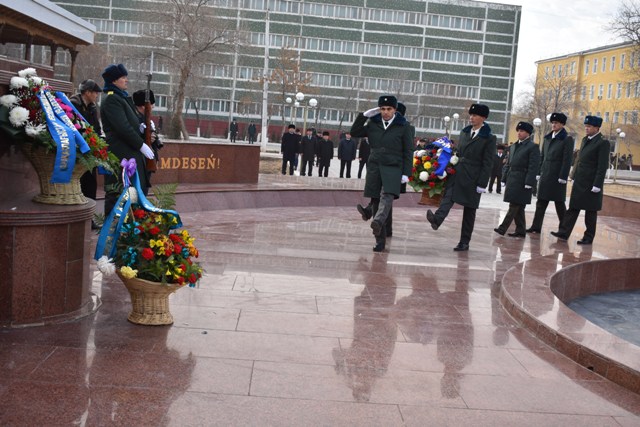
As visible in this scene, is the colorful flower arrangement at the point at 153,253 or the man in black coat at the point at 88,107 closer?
the colorful flower arrangement at the point at 153,253

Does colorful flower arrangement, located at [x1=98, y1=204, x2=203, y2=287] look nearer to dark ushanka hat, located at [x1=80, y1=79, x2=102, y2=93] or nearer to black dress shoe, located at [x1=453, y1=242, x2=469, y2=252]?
dark ushanka hat, located at [x1=80, y1=79, x2=102, y2=93]

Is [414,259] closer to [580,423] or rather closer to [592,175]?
→ [592,175]

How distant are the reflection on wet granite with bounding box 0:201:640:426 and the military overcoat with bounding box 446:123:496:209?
1816mm

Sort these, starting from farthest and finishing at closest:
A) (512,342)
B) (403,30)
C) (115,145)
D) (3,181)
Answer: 1. (403,30)
2. (115,145)
3. (512,342)
4. (3,181)

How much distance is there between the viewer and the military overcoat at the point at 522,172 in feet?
37.7

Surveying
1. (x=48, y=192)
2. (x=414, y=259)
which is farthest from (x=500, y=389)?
(x=414, y=259)

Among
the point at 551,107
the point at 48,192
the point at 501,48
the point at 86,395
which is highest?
the point at 501,48

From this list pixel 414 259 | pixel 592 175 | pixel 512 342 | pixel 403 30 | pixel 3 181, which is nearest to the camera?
pixel 3 181

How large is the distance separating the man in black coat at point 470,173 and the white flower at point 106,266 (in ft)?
17.7

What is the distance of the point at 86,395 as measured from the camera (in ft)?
13.4

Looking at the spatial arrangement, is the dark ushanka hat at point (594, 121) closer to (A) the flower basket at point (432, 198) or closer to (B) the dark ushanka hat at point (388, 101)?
(A) the flower basket at point (432, 198)

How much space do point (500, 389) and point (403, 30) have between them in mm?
82725

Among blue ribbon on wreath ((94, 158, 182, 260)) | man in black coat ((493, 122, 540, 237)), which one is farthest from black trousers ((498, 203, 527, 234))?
blue ribbon on wreath ((94, 158, 182, 260))

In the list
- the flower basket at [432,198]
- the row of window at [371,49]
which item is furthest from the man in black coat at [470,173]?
the row of window at [371,49]
